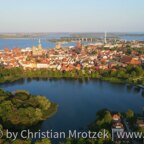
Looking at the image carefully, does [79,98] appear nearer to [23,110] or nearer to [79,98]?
[79,98]

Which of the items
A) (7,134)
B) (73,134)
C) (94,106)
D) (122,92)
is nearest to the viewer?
(7,134)

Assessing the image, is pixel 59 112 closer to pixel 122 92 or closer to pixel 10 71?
pixel 122 92

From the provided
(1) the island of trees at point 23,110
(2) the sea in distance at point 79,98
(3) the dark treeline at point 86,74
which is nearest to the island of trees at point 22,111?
(1) the island of trees at point 23,110

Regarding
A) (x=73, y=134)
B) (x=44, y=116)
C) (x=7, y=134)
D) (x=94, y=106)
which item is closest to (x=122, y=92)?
(x=94, y=106)

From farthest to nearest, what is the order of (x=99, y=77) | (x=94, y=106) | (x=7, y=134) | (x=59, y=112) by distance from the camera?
1. (x=99, y=77)
2. (x=94, y=106)
3. (x=59, y=112)
4. (x=7, y=134)

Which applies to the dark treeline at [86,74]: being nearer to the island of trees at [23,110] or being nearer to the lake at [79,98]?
the lake at [79,98]

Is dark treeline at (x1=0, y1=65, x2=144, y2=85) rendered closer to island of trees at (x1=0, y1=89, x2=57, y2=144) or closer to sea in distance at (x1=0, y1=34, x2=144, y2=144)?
sea in distance at (x1=0, y1=34, x2=144, y2=144)

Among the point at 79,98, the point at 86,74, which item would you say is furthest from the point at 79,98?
the point at 86,74

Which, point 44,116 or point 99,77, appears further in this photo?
point 99,77
